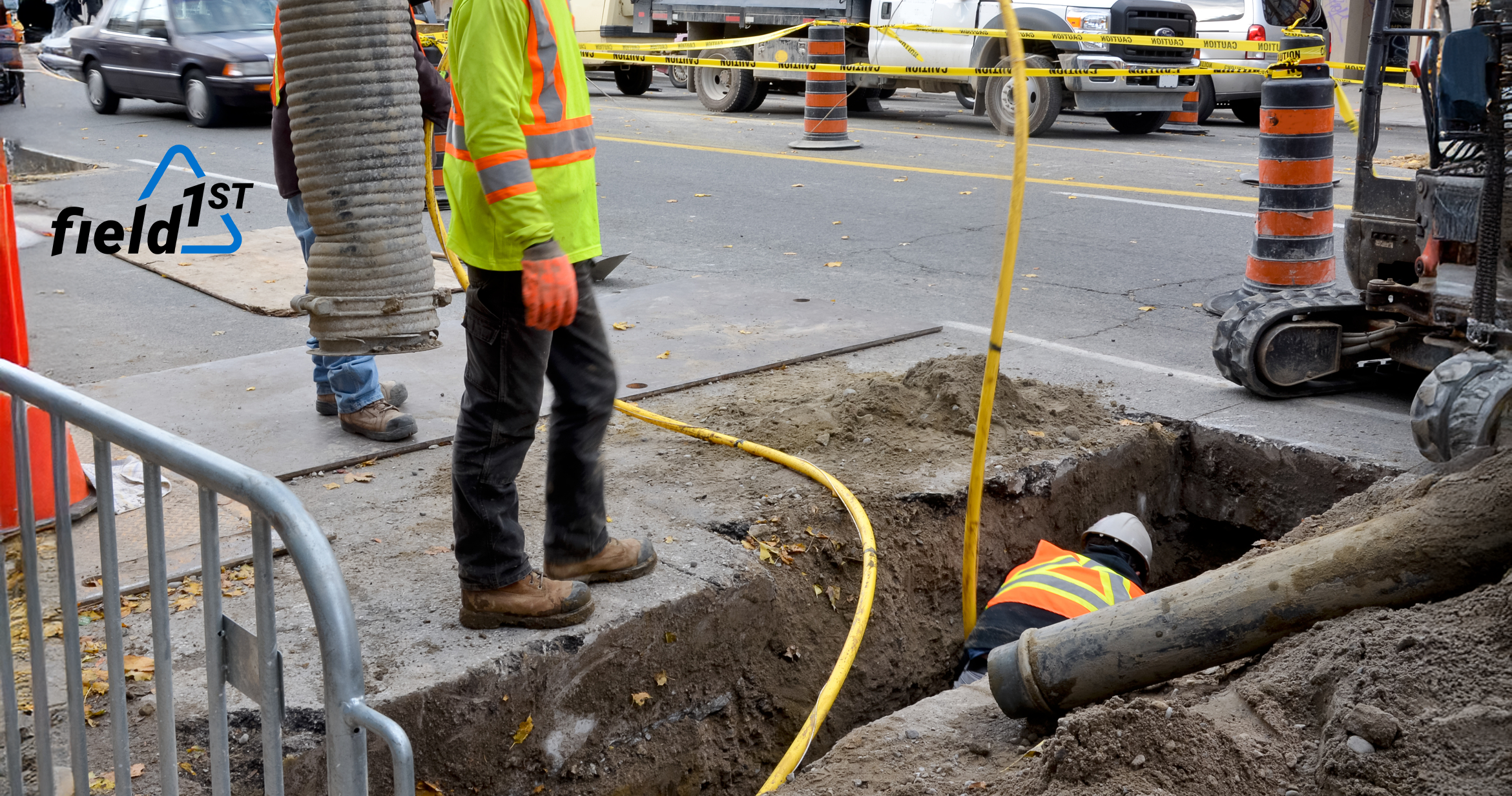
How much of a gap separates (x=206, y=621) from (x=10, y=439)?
2.63 m

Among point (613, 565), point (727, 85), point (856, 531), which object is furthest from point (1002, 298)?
point (727, 85)

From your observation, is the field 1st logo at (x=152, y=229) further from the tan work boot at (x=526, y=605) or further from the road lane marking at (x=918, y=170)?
the tan work boot at (x=526, y=605)

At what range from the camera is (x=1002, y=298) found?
3.76 meters

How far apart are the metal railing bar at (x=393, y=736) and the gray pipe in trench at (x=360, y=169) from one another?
2.22 m

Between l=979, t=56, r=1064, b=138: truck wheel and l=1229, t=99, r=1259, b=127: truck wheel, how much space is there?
3883 mm

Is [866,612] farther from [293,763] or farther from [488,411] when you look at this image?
[293,763]

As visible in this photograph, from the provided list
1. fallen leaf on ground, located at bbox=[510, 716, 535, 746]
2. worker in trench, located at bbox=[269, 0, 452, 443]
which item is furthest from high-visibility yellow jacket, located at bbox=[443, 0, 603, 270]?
worker in trench, located at bbox=[269, 0, 452, 443]

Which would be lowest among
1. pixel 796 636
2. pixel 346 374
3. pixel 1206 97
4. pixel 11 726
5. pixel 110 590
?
pixel 796 636

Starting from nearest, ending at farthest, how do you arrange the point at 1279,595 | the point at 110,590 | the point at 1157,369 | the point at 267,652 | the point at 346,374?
the point at 267,652
the point at 110,590
the point at 1279,595
the point at 346,374
the point at 1157,369

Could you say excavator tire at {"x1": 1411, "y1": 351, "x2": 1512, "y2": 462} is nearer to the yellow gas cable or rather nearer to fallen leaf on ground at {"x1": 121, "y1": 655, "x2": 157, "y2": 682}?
the yellow gas cable

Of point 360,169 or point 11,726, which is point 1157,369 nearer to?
point 360,169

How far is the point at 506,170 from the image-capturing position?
2984mm

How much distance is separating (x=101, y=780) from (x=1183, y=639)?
250 centimetres

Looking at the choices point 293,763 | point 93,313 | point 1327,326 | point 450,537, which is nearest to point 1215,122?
point 1327,326
